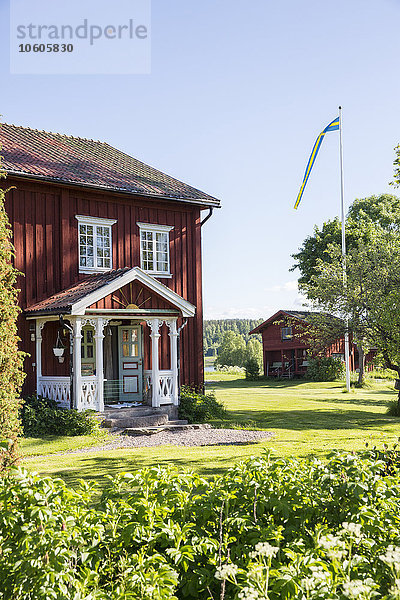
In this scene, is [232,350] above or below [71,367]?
below

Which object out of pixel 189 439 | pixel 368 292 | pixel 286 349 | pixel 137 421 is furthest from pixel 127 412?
pixel 286 349

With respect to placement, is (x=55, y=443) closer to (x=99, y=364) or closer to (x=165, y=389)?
(x=99, y=364)

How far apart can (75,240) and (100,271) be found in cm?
124

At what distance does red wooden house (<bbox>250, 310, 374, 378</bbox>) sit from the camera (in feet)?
137

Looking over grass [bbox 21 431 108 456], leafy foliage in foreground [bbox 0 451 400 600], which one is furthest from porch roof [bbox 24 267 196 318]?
leafy foliage in foreground [bbox 0 451 400 600]

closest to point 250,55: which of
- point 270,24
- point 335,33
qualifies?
point 270,24

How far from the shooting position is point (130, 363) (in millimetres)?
18906

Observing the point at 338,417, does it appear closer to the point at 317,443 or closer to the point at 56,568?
the point at 317,443

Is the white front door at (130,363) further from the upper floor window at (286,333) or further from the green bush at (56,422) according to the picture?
the upper floor window at (286,333)

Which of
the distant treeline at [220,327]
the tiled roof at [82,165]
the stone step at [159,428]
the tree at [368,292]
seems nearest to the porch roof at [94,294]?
the tiled roof at [82,165]

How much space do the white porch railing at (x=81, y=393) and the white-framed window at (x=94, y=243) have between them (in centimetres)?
360

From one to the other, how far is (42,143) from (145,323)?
7100mm

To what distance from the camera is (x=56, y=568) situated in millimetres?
3439

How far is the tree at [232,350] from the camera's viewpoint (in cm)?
5991
